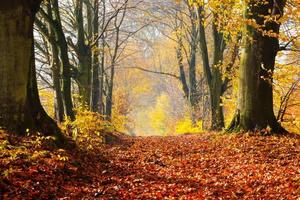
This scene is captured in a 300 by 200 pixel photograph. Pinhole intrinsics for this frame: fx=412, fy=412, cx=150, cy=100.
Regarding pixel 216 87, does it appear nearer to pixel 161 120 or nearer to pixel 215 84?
pixel 215 84

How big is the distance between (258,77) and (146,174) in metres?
6.15

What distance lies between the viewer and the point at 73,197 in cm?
578

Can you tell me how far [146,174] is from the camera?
801cm

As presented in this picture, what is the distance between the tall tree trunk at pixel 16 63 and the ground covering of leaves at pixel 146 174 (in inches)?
32.1

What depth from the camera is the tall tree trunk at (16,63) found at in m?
7.79

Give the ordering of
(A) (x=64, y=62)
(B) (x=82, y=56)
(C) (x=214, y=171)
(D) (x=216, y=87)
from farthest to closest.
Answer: (D) (x=216, y=87) → (B) (x=82, y=56) → (A) (x=64, y=62) → (C) (x=214, y=171)

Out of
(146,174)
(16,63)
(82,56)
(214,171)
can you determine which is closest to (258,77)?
(214,171)

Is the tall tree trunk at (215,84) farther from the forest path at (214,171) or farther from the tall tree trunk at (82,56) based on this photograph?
the forest path at (214,171)

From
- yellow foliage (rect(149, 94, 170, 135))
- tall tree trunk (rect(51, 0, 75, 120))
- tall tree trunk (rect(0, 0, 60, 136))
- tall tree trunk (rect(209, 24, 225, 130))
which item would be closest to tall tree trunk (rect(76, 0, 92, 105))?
tall tree trunk (rect(51, 0, 75, 120))

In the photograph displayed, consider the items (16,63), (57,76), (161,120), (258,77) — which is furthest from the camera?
(161,120)

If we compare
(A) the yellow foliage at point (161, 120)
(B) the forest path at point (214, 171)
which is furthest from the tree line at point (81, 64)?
(A) the yellow foliage at point (161, 120)

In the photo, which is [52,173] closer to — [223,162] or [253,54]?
[223,162]

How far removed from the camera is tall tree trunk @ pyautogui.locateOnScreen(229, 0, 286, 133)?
41.1 feet

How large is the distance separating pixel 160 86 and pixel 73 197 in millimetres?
63203
